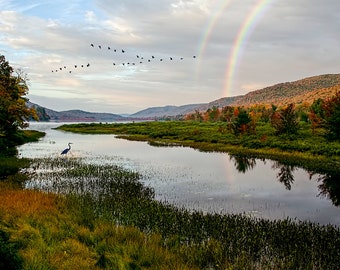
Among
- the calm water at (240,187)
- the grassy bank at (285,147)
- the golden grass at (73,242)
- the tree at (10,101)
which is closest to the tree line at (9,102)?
the tree at (10,101)

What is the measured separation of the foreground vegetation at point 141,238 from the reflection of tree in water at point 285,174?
12754 mm

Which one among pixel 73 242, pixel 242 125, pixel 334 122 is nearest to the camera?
pixel 73 242

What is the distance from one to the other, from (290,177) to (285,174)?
1551 mm

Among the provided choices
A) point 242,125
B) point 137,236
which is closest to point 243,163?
point 242,125

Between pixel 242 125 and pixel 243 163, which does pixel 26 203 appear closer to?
pixel 243 163

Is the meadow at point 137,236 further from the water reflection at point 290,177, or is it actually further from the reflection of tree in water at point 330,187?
the water reflection at point 290,177

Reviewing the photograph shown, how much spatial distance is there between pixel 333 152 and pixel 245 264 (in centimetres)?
3644

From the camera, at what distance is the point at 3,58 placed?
141 ft

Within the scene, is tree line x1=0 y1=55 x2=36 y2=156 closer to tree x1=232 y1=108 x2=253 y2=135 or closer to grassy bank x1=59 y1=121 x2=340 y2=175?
grassy bank x1=59 y1=121 x2=340 y2=175

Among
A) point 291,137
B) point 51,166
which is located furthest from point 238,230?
point 291,137

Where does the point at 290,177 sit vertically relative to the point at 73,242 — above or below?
below

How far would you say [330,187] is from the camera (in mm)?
27188

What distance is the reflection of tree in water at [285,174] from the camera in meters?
29.4

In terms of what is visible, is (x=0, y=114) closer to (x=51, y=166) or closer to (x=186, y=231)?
(x=51, y=166)
